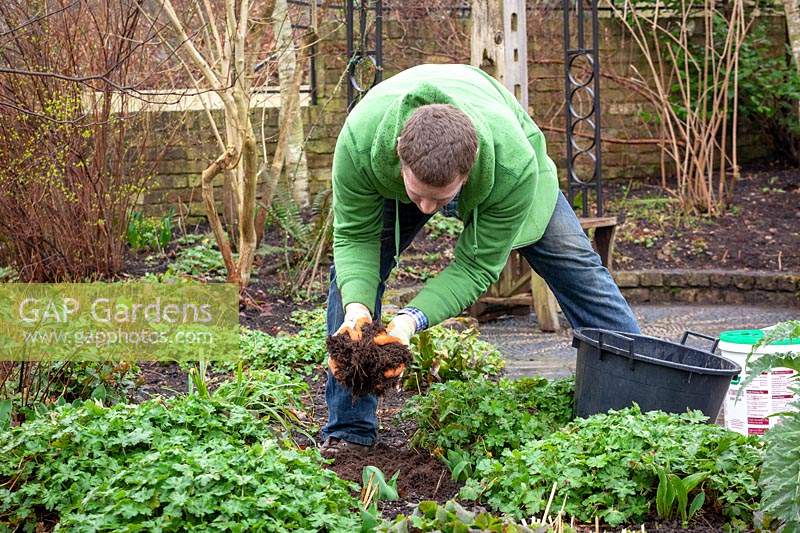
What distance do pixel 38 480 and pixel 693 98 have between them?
31.9 feet

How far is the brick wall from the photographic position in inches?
413

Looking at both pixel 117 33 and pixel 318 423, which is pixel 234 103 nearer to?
pixel 117 33

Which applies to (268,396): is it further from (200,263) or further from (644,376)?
(200,263)

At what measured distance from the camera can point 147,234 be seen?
27.6 ft

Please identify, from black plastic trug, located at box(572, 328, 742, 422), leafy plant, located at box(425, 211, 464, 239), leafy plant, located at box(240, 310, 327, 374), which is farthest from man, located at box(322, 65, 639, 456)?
leafy plant, located at box(425, 211, 464, 239)

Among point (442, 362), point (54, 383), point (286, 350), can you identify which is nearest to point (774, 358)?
point (442, 362)

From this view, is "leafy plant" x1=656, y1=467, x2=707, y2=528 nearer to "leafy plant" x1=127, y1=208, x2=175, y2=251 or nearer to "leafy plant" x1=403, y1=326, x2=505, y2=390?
"leafy plant" x1=403, y1=326, x2=505, y2=390

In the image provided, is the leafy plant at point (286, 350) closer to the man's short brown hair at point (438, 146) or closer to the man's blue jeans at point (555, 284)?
the man's blue jeans at point (555, 284)

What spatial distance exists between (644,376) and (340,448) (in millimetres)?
1236

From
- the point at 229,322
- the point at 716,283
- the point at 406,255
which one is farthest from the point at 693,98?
the point at 229,322

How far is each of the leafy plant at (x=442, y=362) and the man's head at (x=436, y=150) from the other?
1.95m

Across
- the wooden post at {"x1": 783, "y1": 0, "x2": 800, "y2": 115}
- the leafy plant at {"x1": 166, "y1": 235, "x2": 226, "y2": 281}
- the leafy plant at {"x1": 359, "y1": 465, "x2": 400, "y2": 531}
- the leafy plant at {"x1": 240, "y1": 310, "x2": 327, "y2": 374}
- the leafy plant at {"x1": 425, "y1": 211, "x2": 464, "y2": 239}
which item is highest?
the wooden post at {"x1": 783, "y1": 0, "x2": 800, "y2": 115}

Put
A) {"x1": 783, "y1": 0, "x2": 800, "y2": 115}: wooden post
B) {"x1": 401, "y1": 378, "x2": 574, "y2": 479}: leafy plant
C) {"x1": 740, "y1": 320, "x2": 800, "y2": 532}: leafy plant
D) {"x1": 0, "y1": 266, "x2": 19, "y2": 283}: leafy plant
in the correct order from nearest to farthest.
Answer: {"x1": 740, "y1": 320, "x2": 800, "y2": 532}: leafy plant → {"x1": 401, "y1": 378, "x2": 574, "y2": 479}: leafy plant → {"x1": 0, "y1": 266, "x2": 19, "y2": 283}: leafy plant → {"x1": 783, "y1": 0, "x2": 800, "y2": 115}: wooden post

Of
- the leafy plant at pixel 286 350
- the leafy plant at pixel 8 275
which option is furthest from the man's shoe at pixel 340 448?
the leafy plant at pixel 8 275
